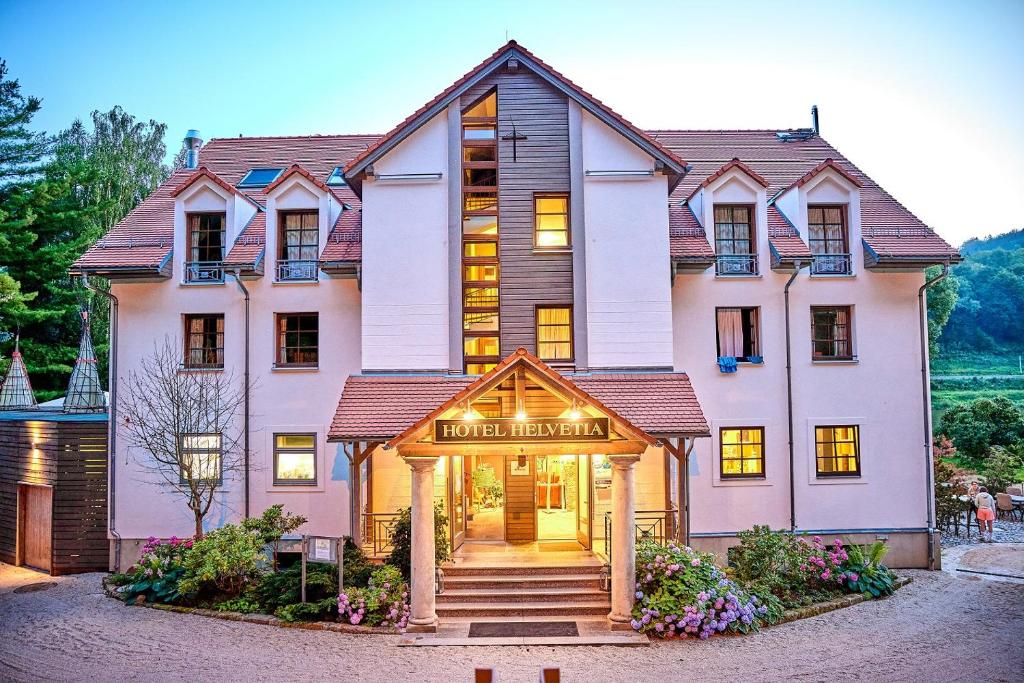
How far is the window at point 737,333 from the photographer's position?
17484 mm

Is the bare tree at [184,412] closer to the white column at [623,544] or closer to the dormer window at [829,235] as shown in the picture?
the white column at [623,544]

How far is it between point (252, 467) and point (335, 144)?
1090 centimetres

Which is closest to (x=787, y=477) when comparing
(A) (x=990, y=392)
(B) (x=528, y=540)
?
(B) (x=528, y=540)

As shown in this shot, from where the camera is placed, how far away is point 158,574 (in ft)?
47.1

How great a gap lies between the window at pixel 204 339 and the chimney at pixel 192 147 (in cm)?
647

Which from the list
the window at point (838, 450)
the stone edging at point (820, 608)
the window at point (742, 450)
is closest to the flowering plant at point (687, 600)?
the stone edging at point (820, 608)

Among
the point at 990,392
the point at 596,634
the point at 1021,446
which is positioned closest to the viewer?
the point at 596,634

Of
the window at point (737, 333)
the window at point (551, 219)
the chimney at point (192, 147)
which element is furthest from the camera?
the chimney at point (192, 147)

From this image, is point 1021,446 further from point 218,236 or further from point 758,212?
point 218,236

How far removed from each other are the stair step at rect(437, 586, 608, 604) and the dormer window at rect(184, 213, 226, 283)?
32.7ft

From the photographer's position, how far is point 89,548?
1734 centimetres

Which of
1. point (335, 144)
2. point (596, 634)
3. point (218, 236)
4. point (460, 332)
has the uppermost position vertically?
point (335, 144)

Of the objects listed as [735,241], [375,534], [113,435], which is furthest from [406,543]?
[735,241]

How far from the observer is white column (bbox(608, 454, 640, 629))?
39.9 ft
